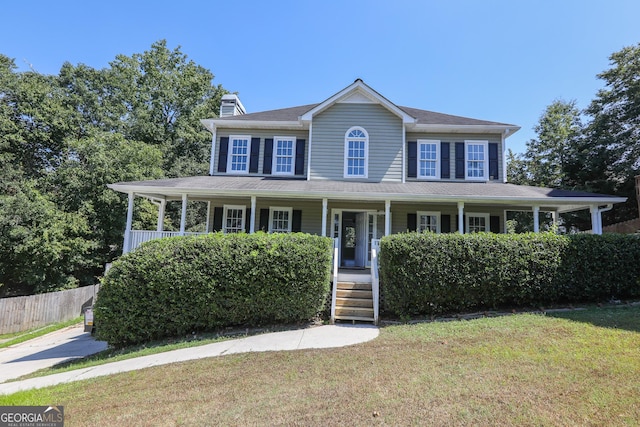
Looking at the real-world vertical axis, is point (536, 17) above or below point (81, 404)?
above

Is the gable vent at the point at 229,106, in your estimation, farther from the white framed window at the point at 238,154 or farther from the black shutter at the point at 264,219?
the black shutter at the point at 264,219

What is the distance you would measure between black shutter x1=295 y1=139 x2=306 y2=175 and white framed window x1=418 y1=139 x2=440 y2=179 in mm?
4796

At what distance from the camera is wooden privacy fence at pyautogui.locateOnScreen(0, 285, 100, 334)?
1205 centimetres

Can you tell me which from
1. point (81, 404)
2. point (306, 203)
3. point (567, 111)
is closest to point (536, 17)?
point (306, 203)

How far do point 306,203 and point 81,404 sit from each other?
961cm

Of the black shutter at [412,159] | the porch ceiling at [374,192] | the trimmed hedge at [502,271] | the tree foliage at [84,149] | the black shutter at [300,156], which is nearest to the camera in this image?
the trimmed hedge at [502,271]

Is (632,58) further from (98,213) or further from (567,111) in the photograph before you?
(98,213)

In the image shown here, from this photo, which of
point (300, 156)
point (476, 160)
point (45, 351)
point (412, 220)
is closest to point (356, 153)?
point (300, 156)

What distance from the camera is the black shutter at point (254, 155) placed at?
13281 millimetres

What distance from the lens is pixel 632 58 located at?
1867cm

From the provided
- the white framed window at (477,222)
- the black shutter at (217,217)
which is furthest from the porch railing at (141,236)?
the white framed window at (477,222)

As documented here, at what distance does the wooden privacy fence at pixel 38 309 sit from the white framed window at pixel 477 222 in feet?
48.4

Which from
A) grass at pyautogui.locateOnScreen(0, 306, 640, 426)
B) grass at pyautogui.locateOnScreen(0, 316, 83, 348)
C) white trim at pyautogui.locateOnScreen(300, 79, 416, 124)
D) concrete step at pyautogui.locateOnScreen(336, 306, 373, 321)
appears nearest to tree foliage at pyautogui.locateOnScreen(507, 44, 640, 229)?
white trim at pyautogui.locateOnScreen(300, 79, 416, 124)

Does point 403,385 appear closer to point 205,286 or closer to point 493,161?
point 205,286
